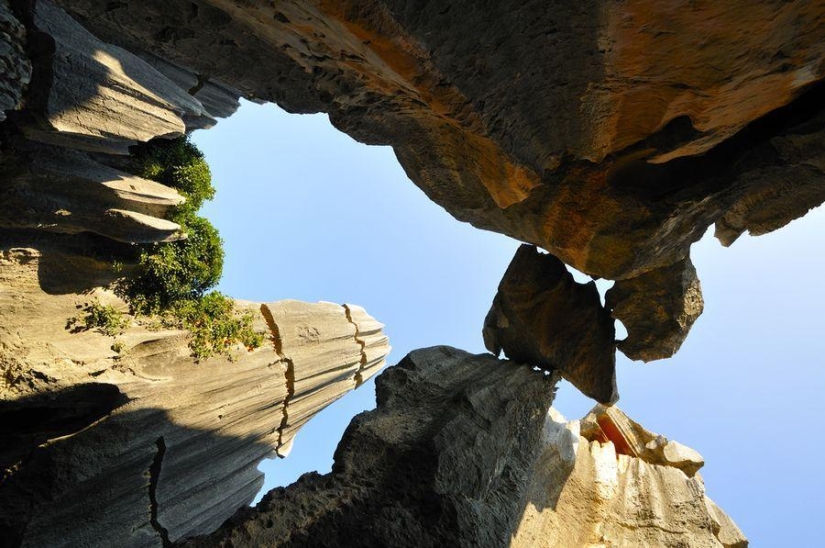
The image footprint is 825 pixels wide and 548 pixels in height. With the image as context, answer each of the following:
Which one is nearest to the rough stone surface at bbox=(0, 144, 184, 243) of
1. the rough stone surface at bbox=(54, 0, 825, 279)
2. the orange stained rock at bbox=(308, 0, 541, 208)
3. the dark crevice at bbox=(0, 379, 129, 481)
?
the dark crevice at bbox=(0, 379, 129, 481)

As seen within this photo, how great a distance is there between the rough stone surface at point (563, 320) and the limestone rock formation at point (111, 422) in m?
5.93

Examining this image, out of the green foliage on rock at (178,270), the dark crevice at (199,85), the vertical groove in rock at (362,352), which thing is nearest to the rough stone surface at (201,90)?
the dark crevice at (199,85)

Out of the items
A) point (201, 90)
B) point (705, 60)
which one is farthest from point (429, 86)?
point (201, 90)

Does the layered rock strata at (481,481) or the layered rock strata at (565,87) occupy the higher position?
the layered rock strata at (565,87)

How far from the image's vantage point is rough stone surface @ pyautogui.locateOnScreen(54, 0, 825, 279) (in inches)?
97.7

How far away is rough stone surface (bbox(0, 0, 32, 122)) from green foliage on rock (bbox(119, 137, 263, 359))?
322 centimetres

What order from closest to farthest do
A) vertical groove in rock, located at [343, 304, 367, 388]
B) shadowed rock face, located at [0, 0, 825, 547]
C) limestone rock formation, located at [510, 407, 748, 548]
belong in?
1. shadowed rock face, located at [0, 0, 825, 547]
2. limestone rock formation, located at [510, 407, 748, 548]
3. vertical groove in rock, located at [343, 304, 367, 388]

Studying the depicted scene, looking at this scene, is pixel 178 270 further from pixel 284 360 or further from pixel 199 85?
pixel 199 85

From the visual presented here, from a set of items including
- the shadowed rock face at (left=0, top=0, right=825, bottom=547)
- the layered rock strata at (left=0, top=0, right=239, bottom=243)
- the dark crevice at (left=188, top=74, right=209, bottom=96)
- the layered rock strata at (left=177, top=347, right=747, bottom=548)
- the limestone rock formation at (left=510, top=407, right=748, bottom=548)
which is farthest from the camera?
the dark crevice at (left=188, top=74, right=209, bottom=96)

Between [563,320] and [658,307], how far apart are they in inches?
67.0

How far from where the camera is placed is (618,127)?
4.02 metres

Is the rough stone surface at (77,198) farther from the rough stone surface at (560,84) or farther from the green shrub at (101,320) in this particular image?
the rough stone surface at (560,84)

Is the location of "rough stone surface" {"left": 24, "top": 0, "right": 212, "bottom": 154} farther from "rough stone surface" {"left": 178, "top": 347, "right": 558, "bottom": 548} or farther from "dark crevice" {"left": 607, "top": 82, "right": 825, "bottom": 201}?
"dark crevice" {"left": 607, "top": 82, "right": 825, "bottom": 201}

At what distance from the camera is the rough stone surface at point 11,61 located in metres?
4.52
